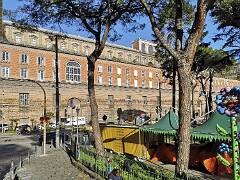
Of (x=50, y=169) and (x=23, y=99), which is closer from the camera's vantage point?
(x=50, y=169)

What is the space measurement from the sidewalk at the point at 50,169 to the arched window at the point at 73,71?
46248 mm

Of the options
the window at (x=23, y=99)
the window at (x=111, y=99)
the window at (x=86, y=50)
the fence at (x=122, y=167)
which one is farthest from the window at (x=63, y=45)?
the fence at (x=122, y=167)

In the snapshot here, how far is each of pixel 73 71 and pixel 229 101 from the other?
63364 mm

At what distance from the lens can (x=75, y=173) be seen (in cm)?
1647

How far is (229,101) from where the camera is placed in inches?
271

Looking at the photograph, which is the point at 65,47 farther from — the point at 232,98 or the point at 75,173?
the point at 232,98

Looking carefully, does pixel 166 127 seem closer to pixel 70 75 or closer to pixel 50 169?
Answer: pixel 50 169

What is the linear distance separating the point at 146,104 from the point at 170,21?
68.3 metres

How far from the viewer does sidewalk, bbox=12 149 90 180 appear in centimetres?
1594

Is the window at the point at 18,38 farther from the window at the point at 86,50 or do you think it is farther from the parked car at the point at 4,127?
the window at the point at 86,50

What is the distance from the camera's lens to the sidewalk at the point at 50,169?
627 inches

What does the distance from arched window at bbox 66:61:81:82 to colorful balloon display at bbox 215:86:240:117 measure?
6166cm

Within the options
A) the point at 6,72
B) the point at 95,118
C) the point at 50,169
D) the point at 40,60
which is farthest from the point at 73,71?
the point at 95,118

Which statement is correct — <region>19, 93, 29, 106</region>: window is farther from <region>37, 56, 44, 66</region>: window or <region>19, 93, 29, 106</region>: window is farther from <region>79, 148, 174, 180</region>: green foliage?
<region>79, 148, 174, 180</region>: green foliage
